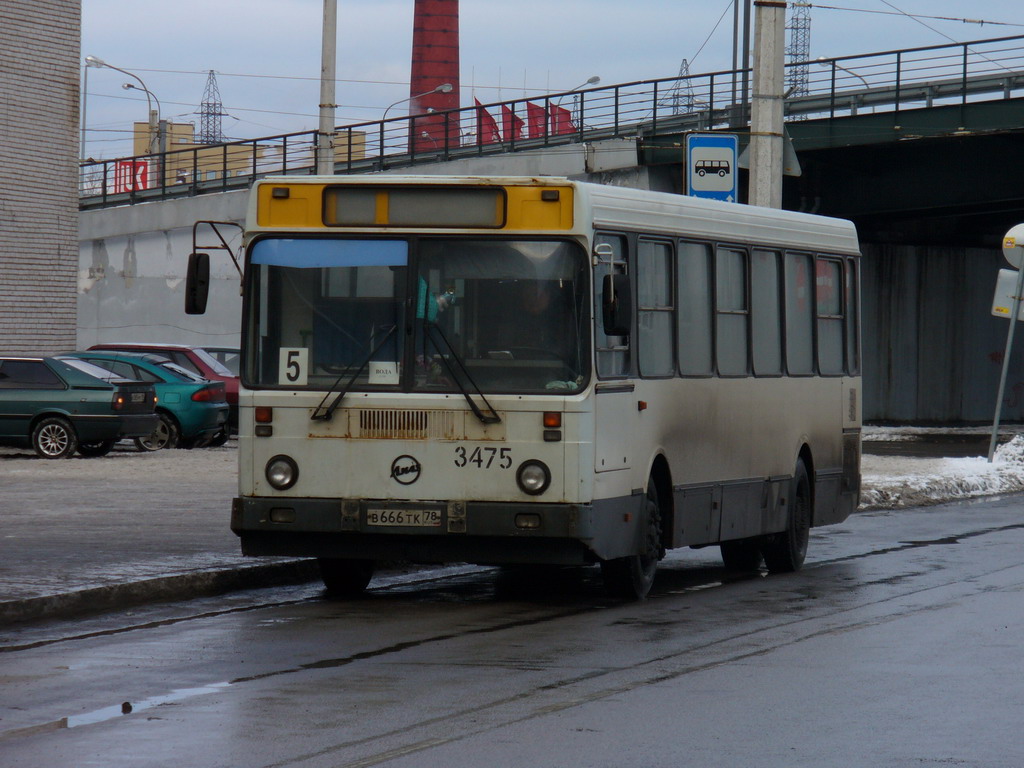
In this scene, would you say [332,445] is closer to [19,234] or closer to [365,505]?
A: [365,505]

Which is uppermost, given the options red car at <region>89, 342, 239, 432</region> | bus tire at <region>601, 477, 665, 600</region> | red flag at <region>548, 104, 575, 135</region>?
red flag at <region>548, 104, 575, 135</region>

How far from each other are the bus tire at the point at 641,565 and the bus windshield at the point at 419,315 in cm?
138

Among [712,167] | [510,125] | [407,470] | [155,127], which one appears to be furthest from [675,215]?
[155,127]

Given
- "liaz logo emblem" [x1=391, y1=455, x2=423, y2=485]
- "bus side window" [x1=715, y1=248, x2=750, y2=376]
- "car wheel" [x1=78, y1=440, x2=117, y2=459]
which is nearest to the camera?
"liaz logo emblem" [x1=391, y1=455, x2=423, y2=485]

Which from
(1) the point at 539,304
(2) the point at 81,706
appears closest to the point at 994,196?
(1) the point at 539,304

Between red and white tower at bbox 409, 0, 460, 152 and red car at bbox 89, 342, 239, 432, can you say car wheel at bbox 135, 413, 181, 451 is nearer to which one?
red car at bbox 89, 342, 239, 432

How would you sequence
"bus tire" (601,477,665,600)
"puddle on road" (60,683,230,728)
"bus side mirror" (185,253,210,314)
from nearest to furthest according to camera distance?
"puddle on road" (60,683,230,728)
"bus side mirror" (185,253,210,314)
"bus tire" (601,477,665,600)

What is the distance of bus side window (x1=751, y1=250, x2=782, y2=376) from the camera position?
13672 mm

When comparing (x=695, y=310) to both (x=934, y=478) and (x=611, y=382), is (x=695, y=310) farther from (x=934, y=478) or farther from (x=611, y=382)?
(x=934, y=478)

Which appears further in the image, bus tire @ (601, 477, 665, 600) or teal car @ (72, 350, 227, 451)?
teal car @ (72, 350, 227, 451)

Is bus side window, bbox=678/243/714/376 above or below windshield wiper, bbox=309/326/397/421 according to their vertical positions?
above

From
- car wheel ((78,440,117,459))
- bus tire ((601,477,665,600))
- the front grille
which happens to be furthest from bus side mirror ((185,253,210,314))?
car wheel ((78,440,117,459))

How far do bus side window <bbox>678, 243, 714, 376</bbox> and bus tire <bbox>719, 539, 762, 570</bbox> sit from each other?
2.23m

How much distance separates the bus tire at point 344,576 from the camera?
12.4m
